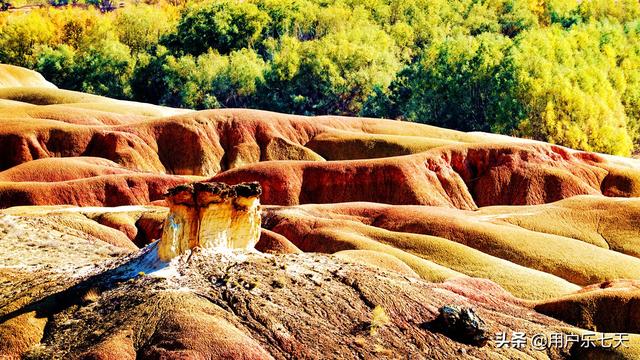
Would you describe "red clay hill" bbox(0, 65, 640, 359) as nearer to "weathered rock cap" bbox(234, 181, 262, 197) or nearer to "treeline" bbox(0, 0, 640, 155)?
"weathered rock cap" bbox(234, 181, 262, 197)

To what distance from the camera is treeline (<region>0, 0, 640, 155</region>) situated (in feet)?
291

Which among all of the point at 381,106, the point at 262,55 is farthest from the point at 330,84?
the point at 262,55

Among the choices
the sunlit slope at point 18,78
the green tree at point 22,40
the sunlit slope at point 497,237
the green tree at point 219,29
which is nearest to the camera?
the sunlit slope at point 497,237

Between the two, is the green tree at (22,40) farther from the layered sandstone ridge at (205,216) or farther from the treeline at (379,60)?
the layered sandstone ridge at (205,216)

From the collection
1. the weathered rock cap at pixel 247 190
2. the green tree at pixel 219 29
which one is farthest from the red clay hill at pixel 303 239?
the green tree at pixel 219 29

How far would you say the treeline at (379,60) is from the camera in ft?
291

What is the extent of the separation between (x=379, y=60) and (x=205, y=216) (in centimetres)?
8550

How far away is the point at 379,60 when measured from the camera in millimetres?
114000

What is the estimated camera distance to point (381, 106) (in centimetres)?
10462

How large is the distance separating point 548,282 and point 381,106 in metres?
64.4

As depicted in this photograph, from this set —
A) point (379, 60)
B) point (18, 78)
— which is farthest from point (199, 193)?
point (379, 60)

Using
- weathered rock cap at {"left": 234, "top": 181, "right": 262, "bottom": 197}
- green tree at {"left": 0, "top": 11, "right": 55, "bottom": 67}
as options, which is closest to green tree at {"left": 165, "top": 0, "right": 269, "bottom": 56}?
green tree at {"left": 0, "top": 11, "right": 55, "bottom": 67}

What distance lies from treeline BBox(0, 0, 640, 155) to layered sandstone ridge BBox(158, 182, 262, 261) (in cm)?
5750

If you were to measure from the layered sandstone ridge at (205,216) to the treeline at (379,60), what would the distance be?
189 ft
